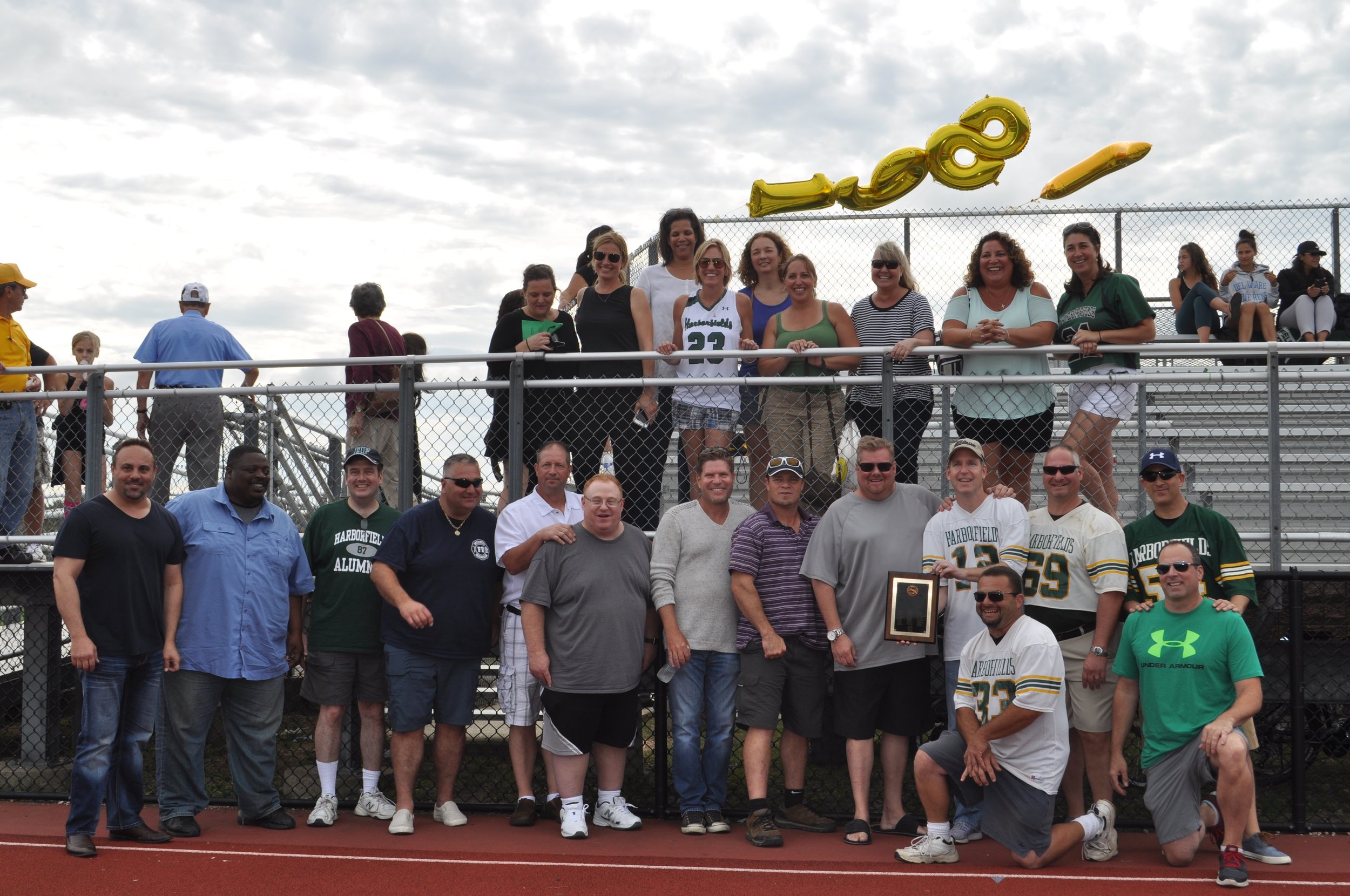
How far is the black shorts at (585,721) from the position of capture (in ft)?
21.5

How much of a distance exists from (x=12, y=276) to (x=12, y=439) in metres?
1.43

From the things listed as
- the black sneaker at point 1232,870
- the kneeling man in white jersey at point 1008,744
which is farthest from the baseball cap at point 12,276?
the black sneaker at point 1232,870

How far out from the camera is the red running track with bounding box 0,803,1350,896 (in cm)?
575

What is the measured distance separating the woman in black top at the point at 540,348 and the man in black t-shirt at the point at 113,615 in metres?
2.06

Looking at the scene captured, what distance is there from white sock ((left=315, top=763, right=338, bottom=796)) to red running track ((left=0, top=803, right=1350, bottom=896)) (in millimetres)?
221

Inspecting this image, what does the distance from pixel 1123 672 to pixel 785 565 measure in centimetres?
185

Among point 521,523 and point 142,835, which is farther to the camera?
point 521,523

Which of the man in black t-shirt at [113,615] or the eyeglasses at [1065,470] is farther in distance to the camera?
the eyeglasses at [1065,470]

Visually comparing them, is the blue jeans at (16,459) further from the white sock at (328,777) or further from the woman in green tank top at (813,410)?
the woman in green tank top at (813,410)

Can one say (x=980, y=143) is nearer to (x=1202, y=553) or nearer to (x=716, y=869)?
(x=1202, y=553)

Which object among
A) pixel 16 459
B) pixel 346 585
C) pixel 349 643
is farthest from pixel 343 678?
pixel 16 459

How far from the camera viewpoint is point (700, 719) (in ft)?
22.3

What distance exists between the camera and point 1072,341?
23.3ft

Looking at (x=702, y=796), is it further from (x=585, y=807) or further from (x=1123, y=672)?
(x=1123, y=672)
